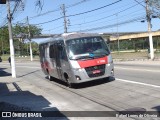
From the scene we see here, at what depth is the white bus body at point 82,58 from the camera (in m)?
17.8

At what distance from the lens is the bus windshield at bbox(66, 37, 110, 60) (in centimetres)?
1812

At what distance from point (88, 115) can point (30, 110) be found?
2.47 metres

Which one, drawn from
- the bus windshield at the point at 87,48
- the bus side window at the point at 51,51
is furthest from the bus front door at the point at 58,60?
the bus windshield at the point at 87,48

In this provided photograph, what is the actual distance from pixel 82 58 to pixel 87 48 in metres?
0.75

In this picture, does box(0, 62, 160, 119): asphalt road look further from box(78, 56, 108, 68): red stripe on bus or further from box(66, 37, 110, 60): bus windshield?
box(66, 37, 110, 60): bus windshield

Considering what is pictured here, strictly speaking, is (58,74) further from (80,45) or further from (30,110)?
(30,110)

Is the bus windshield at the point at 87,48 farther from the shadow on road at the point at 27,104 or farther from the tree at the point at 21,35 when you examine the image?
the tree at the point at 21,35

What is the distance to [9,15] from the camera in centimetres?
2894

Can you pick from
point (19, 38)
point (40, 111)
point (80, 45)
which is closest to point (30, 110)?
point (40, 111)

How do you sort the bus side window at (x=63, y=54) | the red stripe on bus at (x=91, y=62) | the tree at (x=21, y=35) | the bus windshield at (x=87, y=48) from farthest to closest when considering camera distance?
1. the tree at (x=21, y=35)
2. the bus side window at (x=63, y=54)
3. the bus windshield at (x=87, y=48)
4. the red stripe on bus at (x=91, y=62)

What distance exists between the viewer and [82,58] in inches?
706

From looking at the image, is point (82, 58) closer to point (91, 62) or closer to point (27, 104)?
point (91, 62)

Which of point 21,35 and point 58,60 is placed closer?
point 58,60

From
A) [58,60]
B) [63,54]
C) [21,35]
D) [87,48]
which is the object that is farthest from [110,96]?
[21,35]
